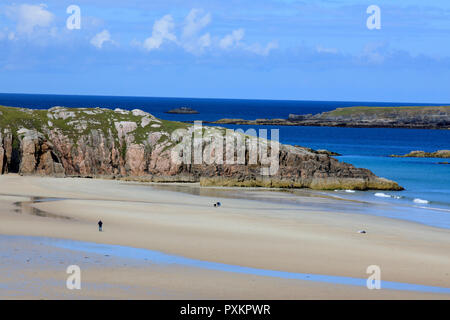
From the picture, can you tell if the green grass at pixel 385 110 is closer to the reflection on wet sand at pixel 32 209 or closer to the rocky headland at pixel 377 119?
the rocky headland at pixel 377 119

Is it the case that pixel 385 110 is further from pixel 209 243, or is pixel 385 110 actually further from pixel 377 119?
pixel 209 243

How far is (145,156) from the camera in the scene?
5347cm

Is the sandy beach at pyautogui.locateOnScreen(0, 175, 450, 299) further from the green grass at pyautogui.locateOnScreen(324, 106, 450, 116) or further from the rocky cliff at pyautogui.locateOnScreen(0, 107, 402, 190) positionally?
the green grass at pyautogui.locateOnScreen(324, 106, 450, 116)

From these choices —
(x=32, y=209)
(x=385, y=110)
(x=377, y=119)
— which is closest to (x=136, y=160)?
(x=32, y=209)

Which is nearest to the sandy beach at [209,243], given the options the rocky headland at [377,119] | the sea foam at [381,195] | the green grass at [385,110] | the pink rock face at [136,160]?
the sea foam at [381,195]

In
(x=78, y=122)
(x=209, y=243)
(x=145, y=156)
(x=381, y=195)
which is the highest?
(x=78, y=122)

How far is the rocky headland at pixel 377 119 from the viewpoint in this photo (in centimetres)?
16625

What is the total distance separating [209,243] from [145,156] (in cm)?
2960

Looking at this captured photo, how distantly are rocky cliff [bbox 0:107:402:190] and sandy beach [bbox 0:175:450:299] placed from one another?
8.06 metres

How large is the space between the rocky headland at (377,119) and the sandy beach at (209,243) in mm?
123238

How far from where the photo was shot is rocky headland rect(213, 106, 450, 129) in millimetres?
166250
